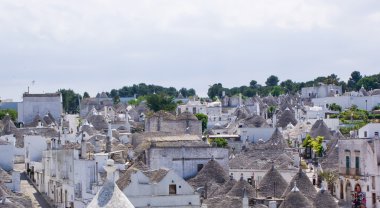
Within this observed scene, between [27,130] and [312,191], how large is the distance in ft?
137

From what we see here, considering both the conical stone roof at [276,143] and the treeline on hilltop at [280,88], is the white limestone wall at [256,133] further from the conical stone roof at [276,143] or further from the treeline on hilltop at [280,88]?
the treeline on hilltop at [280,88]

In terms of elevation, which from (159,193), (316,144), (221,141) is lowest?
(159,193)

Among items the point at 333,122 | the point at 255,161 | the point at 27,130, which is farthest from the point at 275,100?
the point at 255,161

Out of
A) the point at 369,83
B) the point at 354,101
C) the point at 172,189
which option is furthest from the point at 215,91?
the point at 172,189

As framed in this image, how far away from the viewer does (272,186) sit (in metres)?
47.0

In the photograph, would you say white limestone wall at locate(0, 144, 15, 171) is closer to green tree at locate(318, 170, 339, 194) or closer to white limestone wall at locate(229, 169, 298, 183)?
white limestone wall at locate(229, 169, 298, 183)

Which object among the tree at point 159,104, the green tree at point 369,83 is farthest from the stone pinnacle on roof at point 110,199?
the green tree at point 369,83

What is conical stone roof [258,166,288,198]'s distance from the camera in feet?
152

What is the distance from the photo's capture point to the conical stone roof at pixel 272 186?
46.2 metres

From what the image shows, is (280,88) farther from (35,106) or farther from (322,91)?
(35,106)

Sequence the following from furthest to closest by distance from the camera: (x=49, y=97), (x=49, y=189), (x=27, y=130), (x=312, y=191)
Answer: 1. (x=49, y=97)
2. (x=27, y=130)
3. (x=49, y=189)
4. (x=312, y=191)

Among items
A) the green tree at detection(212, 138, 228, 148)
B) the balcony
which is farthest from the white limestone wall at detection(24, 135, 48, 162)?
the balcony

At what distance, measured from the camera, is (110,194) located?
619 inches

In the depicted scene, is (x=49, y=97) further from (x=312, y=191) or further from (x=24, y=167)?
(x=312, y=191)
